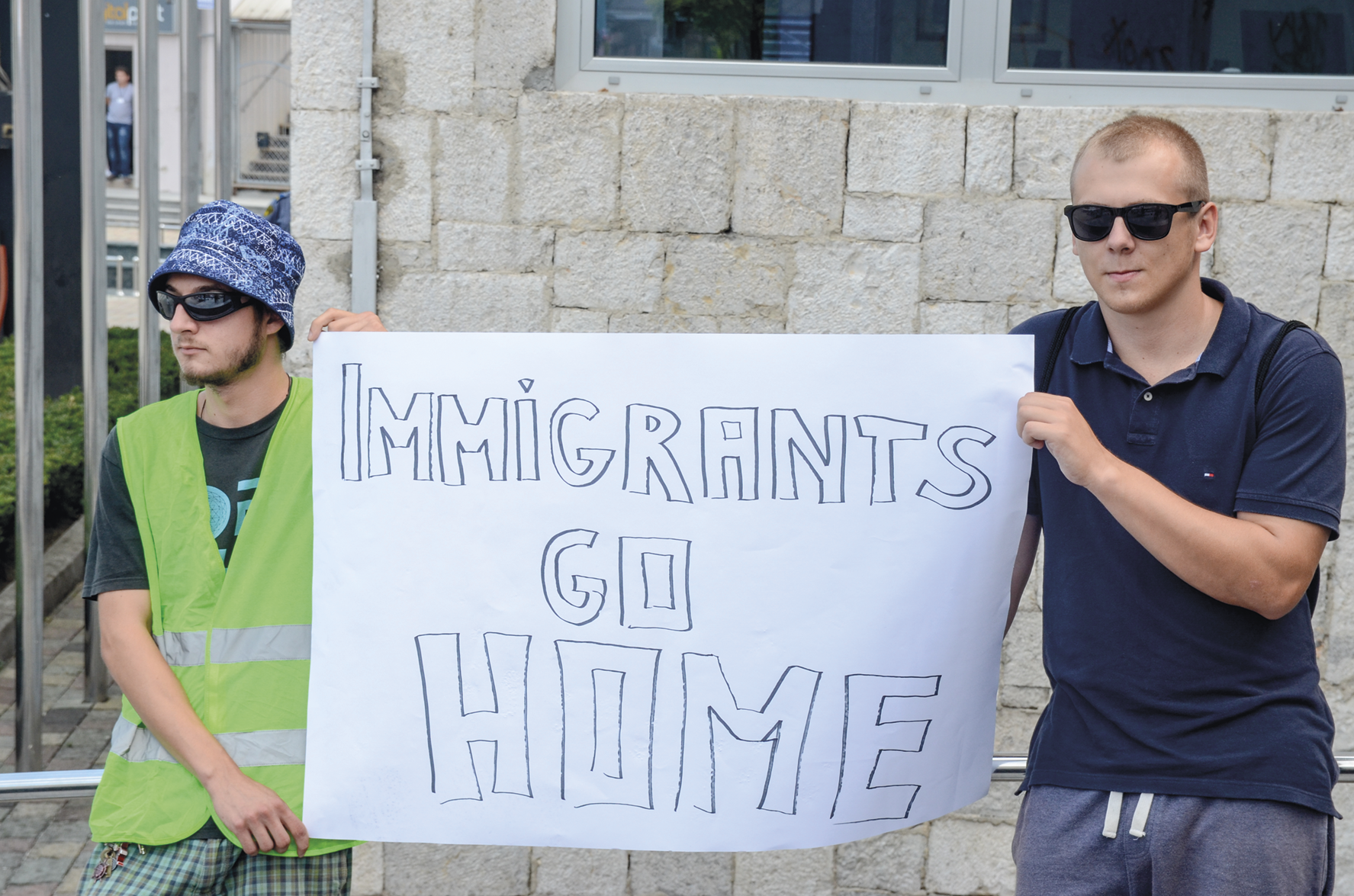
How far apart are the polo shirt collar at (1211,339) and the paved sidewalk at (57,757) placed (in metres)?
3.03

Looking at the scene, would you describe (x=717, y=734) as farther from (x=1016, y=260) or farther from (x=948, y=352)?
(x=1016, y=260)

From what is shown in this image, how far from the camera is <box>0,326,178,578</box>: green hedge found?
281 inches

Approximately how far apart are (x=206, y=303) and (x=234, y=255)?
9 centimetres

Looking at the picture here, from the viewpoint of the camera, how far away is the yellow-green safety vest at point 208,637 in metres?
2.10

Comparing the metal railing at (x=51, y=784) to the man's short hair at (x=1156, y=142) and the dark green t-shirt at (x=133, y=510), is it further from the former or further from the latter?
the man's short hair at (x=1156, y=142)

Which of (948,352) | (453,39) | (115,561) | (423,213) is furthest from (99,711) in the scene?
(948,352)

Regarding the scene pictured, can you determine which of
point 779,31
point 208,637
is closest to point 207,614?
point 208,637

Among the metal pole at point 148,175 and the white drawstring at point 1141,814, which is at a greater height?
the metal pole at point 148,175

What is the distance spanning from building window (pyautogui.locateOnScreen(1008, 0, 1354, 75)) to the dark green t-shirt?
2768 millimetres

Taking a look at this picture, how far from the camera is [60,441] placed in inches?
322

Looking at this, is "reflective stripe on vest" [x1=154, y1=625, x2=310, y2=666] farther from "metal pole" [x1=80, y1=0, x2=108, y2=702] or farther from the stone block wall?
"metal pole" [x1=80, y1=0, x2=108, y2=702]

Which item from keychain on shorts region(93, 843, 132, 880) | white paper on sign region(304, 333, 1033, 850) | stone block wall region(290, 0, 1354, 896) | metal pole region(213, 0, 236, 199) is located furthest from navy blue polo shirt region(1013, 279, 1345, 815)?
metal pole region(213, 0, 236, 199)

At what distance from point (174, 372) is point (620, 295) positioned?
6.91 metres

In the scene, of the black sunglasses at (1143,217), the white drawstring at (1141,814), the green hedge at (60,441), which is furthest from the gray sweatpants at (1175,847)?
the green hedge at (60,441)
